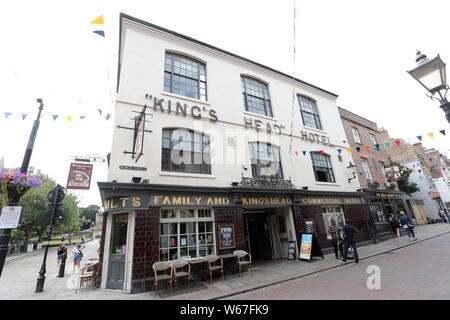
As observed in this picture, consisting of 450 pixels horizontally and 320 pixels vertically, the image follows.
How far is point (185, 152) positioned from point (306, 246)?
7203 millimetres

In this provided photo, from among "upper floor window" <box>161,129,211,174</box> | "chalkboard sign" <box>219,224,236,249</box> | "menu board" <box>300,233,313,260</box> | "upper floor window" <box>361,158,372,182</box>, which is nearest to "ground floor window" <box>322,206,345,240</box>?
"menu board" <box>300,233,313,260</box>

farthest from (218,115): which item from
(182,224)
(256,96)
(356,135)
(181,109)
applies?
(356,135)

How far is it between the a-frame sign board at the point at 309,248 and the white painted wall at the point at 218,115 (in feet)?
9.80

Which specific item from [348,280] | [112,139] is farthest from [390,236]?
[112,139]

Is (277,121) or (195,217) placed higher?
(277,121)

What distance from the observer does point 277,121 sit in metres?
12.3

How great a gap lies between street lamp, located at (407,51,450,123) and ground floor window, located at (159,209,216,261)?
7388 mm

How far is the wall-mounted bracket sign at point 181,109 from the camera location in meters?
8.60

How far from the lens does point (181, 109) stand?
9.04 metres

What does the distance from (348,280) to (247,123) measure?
7.81 m

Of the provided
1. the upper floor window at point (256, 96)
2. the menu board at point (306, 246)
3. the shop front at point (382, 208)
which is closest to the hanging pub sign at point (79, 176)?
the upper floor window at point (256, 96)

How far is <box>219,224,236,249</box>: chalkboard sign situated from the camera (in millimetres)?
8086

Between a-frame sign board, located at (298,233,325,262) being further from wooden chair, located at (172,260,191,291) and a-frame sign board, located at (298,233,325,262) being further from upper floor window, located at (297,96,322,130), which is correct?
upper floor window, located at (297,96,322,130)

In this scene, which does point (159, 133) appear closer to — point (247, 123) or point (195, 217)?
point (195, 217)
